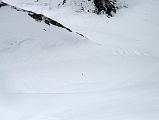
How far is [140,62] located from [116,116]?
8.51 ft

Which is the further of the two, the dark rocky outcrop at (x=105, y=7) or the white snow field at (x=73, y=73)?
the dark rocky outcrop at (x=105, y=7)

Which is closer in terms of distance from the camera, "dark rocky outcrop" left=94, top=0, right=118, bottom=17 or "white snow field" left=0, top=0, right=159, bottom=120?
"white snow field" left=0, top=0, right=159, bottom=120

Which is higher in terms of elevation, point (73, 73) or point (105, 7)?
point (105, 7)

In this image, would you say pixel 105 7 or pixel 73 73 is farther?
pixel 105 7

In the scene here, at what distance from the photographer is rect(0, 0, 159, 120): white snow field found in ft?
14.6

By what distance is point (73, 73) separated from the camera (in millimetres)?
5820

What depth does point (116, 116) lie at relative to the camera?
404cm

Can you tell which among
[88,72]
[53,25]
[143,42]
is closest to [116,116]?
[88,72]

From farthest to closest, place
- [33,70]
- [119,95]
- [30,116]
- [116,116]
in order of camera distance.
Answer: [33,70] < [119,95] < [30,116] < [116,116]

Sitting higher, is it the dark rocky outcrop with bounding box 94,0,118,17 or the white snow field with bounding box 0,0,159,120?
the dark rocky outcrop with bounding box 94,0,118,17

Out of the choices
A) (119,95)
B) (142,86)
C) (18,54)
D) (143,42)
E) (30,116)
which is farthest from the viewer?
(143,42)

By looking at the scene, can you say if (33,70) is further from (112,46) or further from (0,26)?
(112,46)

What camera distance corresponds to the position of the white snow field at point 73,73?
4441 millimetres

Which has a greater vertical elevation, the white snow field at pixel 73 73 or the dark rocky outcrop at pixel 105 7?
the dark rocky outcrop at pixel 105 7
